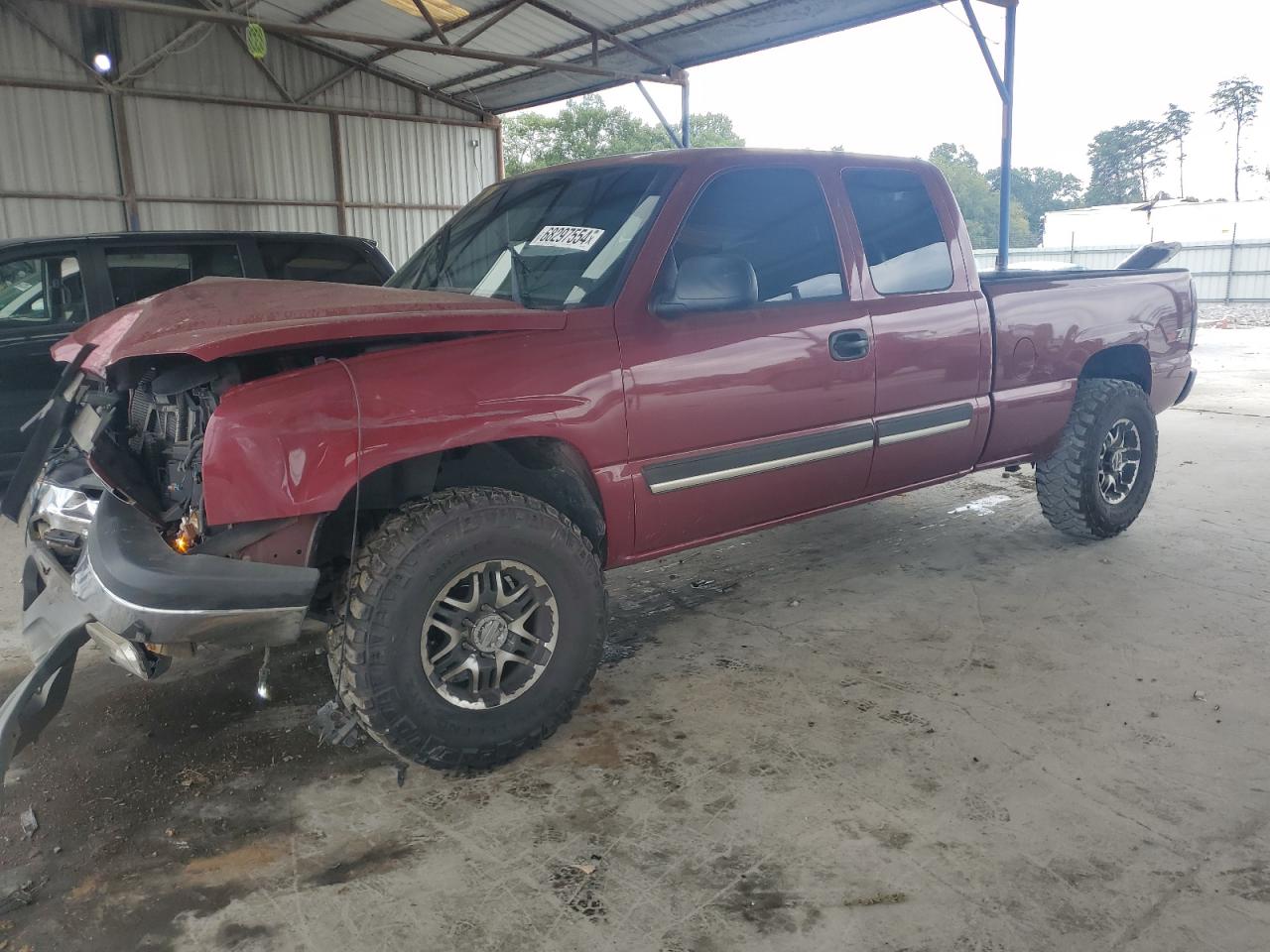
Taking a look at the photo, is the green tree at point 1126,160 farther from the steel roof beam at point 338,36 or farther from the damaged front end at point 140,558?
the damaged front end at point 140,558

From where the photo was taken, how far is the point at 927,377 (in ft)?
12.5

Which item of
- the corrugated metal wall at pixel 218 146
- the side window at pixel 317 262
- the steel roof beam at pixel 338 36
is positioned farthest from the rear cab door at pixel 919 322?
the corrugated metal wall at pixel 218 146

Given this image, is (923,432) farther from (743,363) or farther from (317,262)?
(317,262)

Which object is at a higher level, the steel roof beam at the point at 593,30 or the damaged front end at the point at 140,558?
the steel roof beam at the point at 593,30

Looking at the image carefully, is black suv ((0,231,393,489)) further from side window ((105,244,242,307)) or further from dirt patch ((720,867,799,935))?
dirt patch ((720,867,799,935))

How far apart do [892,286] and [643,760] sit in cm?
217

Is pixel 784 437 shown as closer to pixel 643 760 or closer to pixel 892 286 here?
pixel 892 286

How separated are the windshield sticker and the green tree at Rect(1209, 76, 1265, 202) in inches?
2209

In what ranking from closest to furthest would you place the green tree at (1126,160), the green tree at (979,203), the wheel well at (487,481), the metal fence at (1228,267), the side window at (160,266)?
the wheel well at (487,481) < the side window at (160,266) < the metal fence at (1228,267) < the green tree at (979,203) < the green tree at (1126,160)

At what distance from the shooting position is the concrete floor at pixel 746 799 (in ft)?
6.99

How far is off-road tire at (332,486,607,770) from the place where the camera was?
251 centimetres

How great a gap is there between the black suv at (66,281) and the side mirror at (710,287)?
3.18 meters

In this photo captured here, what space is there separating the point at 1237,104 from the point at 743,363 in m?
59.5

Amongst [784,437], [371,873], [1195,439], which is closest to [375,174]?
[1195,439]
